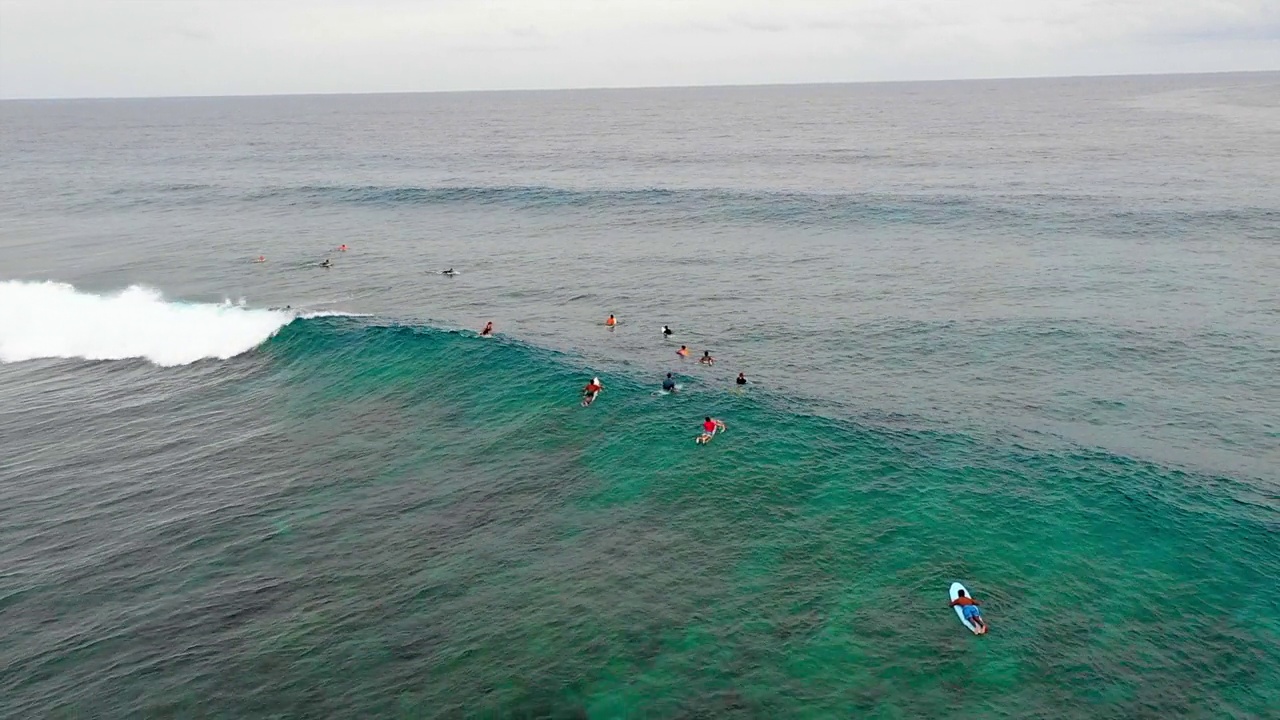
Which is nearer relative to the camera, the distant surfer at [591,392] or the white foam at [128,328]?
the distant surfer at [591,392]

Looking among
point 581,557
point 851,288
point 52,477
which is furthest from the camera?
point 851,288

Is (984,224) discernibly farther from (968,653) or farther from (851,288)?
(968,653)

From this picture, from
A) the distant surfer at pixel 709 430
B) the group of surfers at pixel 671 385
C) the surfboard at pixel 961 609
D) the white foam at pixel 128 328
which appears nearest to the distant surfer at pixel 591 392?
the group of surfers at pixel 671 385

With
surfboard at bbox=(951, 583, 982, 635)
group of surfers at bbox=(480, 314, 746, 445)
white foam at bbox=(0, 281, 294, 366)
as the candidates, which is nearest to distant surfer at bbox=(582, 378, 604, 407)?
group of surfers at bbox=(480, 314, 746, 445)

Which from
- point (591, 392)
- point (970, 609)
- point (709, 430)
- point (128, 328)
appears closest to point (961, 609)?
point (970, 609)

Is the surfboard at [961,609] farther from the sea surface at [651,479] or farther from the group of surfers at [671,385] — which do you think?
the group of surfers at [671,385]

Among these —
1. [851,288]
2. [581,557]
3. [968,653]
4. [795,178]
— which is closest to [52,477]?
[581,557]
